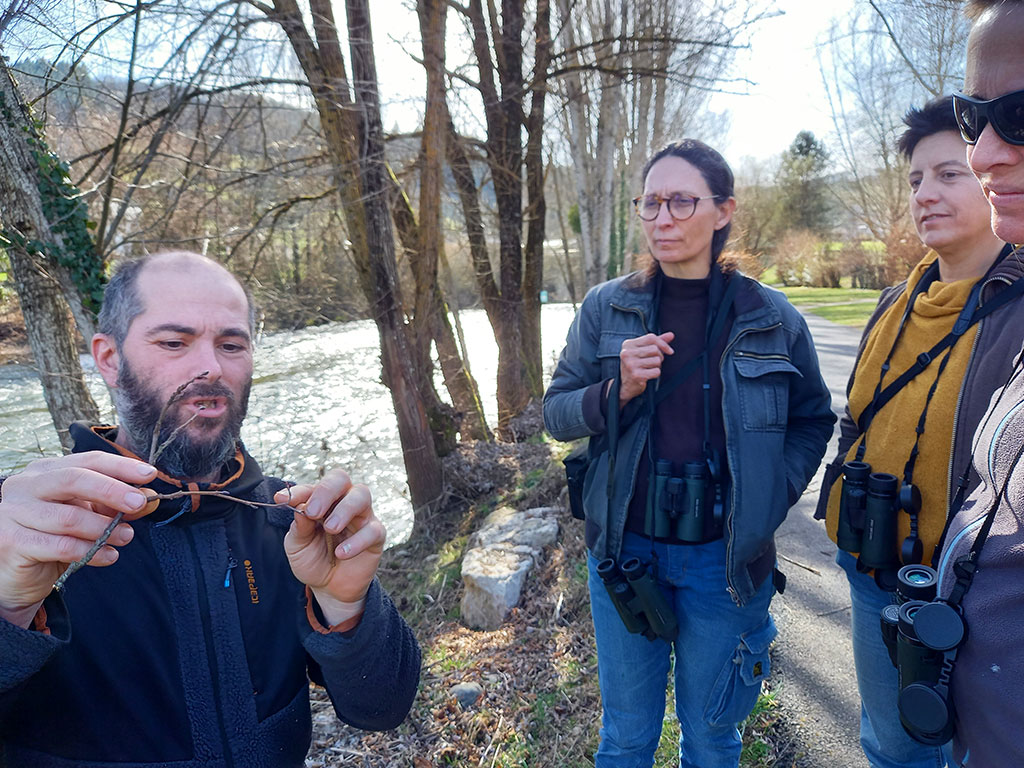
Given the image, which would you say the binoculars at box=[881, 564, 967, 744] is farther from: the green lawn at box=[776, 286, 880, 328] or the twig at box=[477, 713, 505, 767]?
the green lawn at box=[776, 286, 880, 328]

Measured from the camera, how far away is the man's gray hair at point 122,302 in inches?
57.2

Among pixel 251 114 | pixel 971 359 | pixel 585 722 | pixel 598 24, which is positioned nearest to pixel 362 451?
pixel 251 114

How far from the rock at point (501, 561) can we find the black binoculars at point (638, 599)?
91.3 inches

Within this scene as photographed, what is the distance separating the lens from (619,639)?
75.2 inches

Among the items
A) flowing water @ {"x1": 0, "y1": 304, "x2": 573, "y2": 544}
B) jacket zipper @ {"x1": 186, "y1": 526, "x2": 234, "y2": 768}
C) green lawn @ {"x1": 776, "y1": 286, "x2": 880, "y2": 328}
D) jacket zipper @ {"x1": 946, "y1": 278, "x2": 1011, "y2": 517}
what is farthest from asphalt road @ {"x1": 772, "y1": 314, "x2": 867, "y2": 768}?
green lawn @ {"x1": 776, "y1": 286, "x2": 880, "y2": 328}

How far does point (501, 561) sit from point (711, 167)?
3.22 metres

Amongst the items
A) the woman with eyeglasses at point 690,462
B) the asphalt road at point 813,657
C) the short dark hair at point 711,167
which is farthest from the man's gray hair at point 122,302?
the asphalt road at point 813,657

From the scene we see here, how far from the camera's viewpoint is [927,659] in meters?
1.06

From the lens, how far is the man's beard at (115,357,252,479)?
4.60ft

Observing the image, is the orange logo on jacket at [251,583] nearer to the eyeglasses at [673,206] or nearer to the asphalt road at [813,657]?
the eyeglasses at [673,206]

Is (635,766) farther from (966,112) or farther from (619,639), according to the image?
(966,112)

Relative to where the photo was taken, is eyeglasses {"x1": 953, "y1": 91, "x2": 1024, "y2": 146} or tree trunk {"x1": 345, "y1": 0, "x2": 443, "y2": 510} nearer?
eyeglasses {"x1": 953, "y1": 91, "x2": 1024, "y2": 146}

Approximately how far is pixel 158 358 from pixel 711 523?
5.48 ft

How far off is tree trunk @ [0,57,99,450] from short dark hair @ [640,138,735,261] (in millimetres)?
4415
